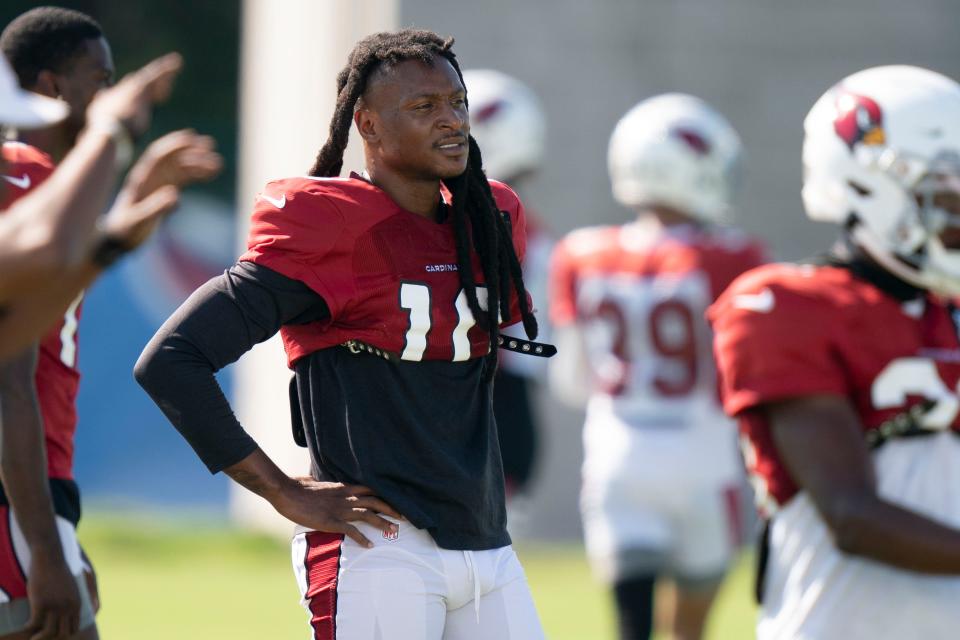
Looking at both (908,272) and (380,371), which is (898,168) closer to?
(908,272)

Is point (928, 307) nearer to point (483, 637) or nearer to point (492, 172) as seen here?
point (483, 637)

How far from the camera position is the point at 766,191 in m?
11.6

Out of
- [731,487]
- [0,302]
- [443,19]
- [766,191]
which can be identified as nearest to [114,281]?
[443,19]

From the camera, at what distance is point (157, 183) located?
104 inches

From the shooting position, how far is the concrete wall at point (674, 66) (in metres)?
11.2

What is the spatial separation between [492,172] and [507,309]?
3.95 meters

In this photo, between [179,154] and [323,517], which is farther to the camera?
[323,517]

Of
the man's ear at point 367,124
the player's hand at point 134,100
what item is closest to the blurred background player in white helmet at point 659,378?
the man's ear at point 367,124

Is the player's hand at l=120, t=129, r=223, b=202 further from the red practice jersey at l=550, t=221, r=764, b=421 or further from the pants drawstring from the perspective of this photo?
the red practice jersey at l=550, t=221, r=764, b=421

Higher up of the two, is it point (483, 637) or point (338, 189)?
point (338, 189)

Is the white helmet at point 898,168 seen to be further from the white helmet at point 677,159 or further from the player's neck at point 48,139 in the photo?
the white helmet at point 677,159

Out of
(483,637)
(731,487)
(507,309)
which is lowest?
(731,487)

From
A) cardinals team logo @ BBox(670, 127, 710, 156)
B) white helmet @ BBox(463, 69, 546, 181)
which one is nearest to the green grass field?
white helmet @ BBox(463, 69, 546, 181)

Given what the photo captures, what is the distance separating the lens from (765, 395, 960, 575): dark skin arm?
2922 millimetres
